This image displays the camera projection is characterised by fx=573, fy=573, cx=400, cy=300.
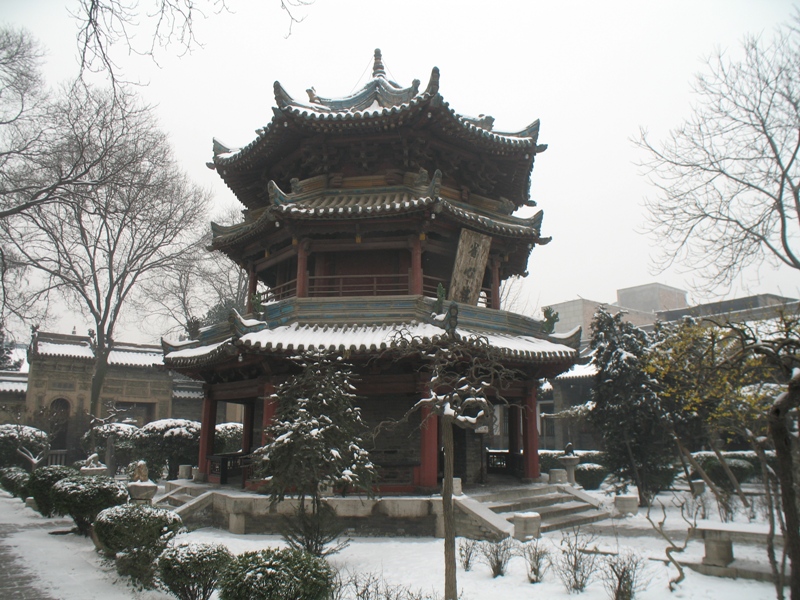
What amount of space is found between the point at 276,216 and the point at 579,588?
9.25 meters

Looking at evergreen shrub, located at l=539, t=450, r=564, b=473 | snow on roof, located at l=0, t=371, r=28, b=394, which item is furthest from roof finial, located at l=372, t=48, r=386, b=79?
snow on roof, located at l=0, t=371, r=28, b=394

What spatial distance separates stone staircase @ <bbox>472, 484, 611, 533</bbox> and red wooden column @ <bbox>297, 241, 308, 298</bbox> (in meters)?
6.02

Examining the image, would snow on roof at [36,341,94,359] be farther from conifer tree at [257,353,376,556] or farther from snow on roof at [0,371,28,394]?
conifer tree at [257,353,376,556]

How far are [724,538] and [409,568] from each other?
445cm

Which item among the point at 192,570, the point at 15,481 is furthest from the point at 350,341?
the point at 15,481

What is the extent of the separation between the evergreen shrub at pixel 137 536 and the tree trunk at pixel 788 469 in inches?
291

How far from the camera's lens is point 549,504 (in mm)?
13336

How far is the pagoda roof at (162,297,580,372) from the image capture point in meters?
11.5

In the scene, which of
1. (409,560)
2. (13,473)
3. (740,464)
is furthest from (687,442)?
(13,473)

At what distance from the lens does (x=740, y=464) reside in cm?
1891

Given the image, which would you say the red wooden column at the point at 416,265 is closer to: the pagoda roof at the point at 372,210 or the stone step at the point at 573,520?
the pagoda roof at the point at 372,210

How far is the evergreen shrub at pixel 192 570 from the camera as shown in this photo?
265 inches

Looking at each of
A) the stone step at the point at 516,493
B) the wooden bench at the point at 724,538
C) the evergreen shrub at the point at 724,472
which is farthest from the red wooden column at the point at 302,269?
the evergreen shrub at the point at 724,472

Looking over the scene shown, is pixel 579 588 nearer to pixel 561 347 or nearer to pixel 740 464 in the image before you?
pixel 561 347
